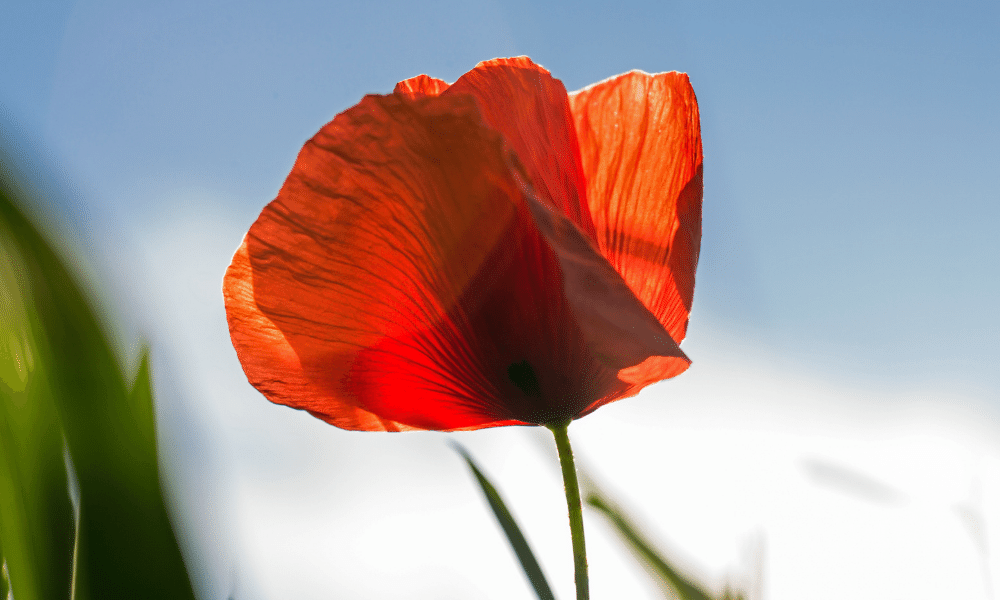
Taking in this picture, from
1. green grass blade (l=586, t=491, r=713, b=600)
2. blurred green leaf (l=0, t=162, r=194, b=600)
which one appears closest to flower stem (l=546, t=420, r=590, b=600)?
green grass blade (l=586, t=491, r=713, b=600)

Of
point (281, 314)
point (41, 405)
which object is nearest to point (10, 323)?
point (41, 405)

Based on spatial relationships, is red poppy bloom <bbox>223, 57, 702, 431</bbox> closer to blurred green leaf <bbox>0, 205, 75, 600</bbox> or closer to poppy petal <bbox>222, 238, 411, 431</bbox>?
poppy petal <bbox>222, 238, 411, 431</bbox>

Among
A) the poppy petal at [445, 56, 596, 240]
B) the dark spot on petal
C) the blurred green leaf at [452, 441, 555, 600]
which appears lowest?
the blurred green leaf at [452, 441, 555, 600]

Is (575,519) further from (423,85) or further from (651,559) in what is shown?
(423,85)

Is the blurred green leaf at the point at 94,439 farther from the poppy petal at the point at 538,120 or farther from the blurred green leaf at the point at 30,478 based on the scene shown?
the poppy petal at the point at 538,120

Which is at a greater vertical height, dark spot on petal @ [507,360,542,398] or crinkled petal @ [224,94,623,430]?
crinkled petal @ [224,94,623,430]

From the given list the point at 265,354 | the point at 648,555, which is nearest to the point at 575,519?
the point at 648,555

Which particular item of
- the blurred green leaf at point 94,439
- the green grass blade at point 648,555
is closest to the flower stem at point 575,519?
the green grass blade at point 648,555
